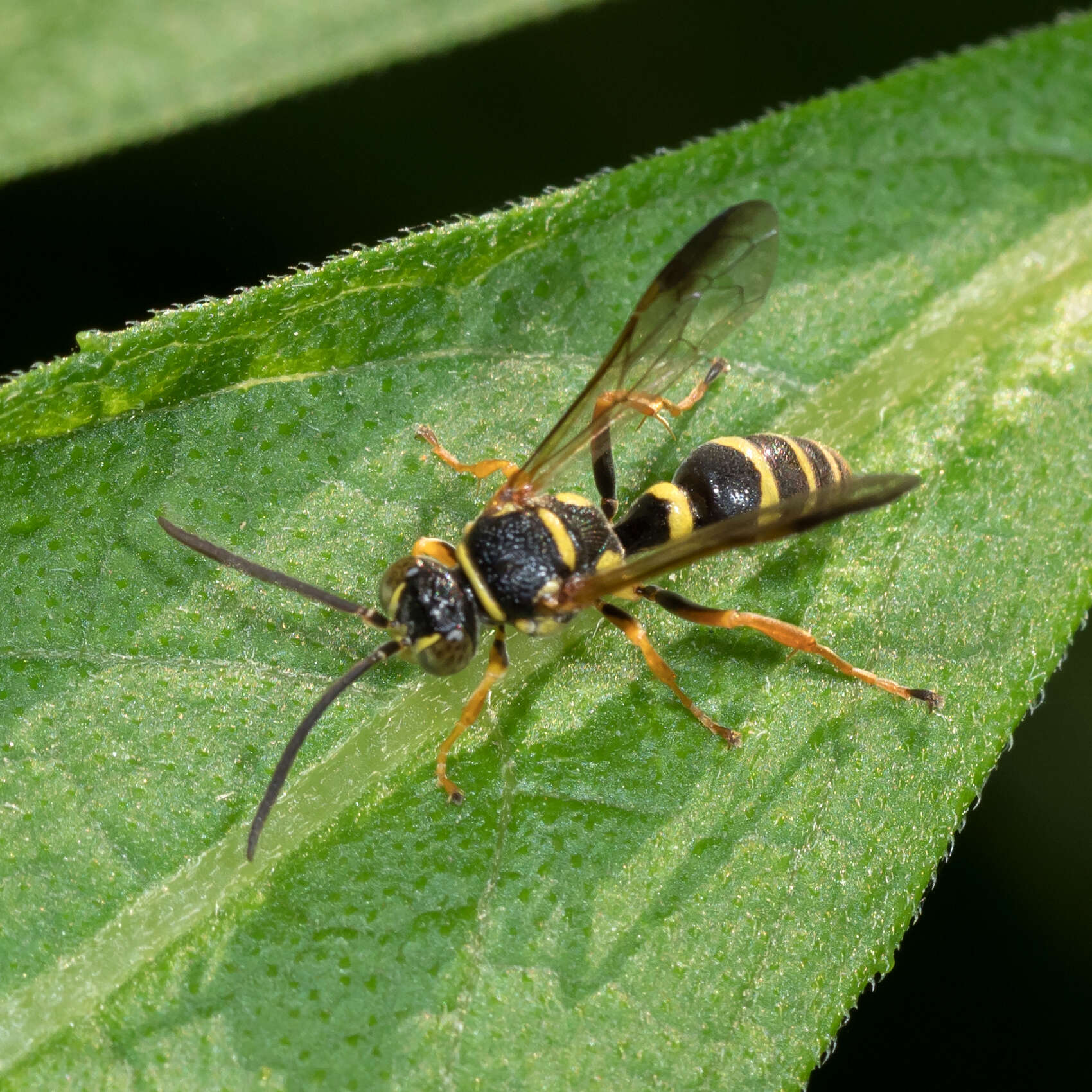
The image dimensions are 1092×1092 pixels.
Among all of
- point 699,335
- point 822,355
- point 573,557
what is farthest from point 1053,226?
point 573,557

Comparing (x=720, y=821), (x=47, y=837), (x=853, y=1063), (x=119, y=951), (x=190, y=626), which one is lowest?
(x=853, y=1063)

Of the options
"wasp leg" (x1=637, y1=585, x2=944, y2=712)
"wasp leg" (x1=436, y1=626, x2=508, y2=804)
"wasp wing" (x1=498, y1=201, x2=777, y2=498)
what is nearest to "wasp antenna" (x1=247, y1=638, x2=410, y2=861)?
"wasp leg" (x1=436, y1=626, x2=508, y2=804)

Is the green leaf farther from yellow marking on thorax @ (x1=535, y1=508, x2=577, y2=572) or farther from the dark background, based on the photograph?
yellow marking on thorax @ (x1=535, y1=508, x2=577, y2=572)

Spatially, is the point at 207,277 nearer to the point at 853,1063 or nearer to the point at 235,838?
the point at 235,838

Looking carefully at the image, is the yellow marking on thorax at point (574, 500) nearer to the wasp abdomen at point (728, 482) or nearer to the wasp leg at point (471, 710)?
the wasp abdomen at point (728, 482)

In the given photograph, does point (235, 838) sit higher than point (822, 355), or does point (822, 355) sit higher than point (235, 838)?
point (822, 355)

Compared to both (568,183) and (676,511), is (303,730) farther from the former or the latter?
(568,183)
